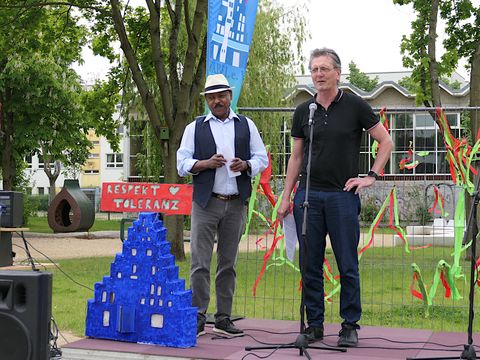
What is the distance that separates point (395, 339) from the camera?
695 centimetres

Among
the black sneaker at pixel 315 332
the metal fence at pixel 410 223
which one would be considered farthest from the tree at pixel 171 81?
the black sneaker at pixel 315 332

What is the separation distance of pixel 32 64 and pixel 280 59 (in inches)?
370

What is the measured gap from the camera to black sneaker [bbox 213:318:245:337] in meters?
6.91

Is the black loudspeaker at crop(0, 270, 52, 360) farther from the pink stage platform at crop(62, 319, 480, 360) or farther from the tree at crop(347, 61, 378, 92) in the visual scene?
the tree at crop(347, 61, 378, 92)

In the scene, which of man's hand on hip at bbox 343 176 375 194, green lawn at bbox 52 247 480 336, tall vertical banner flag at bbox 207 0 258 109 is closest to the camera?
man's hand on hip at bbox 343 176 375 194

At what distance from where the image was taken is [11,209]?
8570 millimetres

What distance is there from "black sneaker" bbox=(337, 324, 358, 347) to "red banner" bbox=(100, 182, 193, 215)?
159cm

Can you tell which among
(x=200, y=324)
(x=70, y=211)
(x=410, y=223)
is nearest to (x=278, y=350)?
(x=200, y=324)

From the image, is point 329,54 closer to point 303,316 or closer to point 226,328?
point 303,316

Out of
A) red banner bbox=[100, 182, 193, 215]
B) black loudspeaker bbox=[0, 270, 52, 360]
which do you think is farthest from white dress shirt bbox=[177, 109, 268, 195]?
black loudspeaker bbox=[0, 270, 52, 360]

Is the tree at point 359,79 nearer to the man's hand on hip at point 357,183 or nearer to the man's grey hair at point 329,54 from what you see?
the man's grey hair at point 329,54

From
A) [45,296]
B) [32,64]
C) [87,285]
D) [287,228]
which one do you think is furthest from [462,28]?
[32,64]

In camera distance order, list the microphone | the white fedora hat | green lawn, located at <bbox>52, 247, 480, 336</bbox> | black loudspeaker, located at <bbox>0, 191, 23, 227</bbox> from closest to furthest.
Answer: the microphone < the white fedora hat < green lawn, located at <bbox>52, 247, 480, 336</bbox> < black loudspeaker, located at <bbox>0, 191, 23, 227</bbox>

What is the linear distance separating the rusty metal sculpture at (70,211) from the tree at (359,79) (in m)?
49.7
